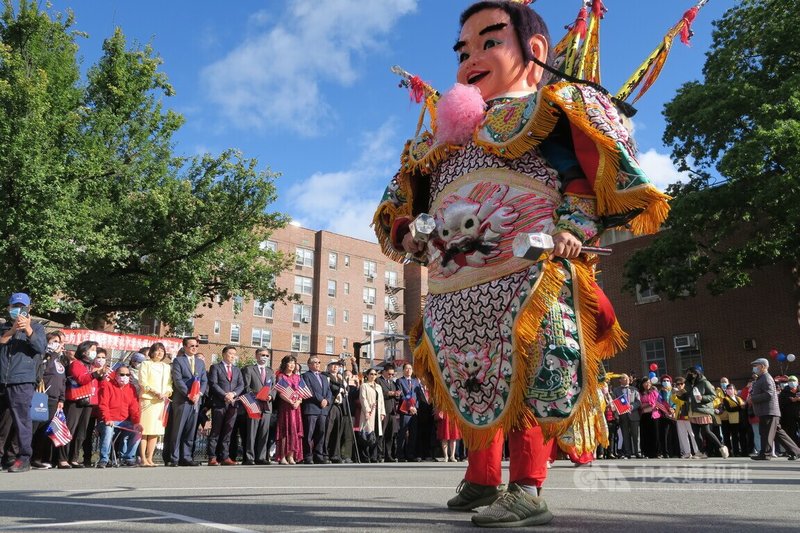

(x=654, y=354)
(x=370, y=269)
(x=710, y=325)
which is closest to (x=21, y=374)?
(x=710, y=325)

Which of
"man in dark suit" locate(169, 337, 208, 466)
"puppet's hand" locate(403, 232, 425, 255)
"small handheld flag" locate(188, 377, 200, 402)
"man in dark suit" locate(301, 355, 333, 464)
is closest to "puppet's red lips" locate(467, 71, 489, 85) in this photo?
"puppet's hand" locate(403, 232, 425, 255)

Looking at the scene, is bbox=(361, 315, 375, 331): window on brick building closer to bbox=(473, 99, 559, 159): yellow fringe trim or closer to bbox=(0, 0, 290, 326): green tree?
bbox=(0, 0, 290, 326): green tree

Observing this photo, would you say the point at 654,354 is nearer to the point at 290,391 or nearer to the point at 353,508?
the point at 290,391

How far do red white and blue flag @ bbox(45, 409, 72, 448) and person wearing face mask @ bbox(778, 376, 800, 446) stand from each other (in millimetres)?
13678

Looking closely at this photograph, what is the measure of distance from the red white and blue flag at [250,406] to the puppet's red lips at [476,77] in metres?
8.53

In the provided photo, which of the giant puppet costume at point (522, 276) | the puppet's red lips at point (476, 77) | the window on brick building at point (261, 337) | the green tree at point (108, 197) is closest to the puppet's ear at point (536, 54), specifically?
the giant puppet costume at point (522, 276)

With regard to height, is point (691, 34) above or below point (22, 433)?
above

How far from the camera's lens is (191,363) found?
10680mm

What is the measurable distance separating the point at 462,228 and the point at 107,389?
8762 millimetres

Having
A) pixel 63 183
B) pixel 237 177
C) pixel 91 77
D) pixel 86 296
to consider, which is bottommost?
pixel 86 296

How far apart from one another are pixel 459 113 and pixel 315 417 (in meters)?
9.36

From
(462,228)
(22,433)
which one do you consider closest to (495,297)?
(462,228)

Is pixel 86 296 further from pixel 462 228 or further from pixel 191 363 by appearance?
pixel 462 228

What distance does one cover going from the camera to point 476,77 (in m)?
3.82
